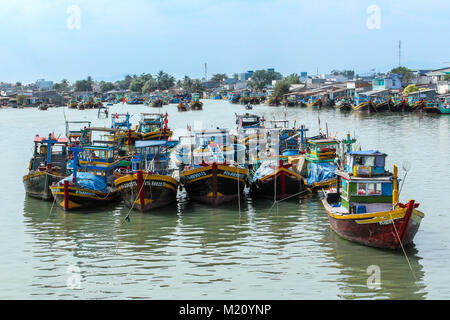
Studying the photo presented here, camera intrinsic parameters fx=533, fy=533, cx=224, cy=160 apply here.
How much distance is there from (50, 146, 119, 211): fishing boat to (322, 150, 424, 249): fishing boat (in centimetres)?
984

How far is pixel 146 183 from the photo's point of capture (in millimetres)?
21016

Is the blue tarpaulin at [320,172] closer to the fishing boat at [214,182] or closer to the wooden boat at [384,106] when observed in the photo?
the fishing boat at [214,182]

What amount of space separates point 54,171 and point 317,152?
1183cm

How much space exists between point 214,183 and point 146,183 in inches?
116

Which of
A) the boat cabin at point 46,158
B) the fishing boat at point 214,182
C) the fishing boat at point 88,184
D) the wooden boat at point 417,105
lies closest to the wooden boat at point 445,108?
the wooden boat at point 417,105

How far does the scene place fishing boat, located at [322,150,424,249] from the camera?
593 inches

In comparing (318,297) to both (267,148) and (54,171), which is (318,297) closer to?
(54,171)

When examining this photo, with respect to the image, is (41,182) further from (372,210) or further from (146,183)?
(372,210)

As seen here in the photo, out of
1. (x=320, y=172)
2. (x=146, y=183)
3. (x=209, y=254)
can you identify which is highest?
(x=146, y=183)

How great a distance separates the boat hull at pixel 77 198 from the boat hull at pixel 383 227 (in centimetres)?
1035

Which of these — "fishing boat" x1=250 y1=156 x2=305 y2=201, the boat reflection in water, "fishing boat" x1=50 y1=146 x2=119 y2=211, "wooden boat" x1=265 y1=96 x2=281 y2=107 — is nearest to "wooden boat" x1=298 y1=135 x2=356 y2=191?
"fishing boat" x1=250 y1=156 x2=305 y2=201

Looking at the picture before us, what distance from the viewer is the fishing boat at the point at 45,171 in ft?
77.6

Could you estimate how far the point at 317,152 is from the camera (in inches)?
952
